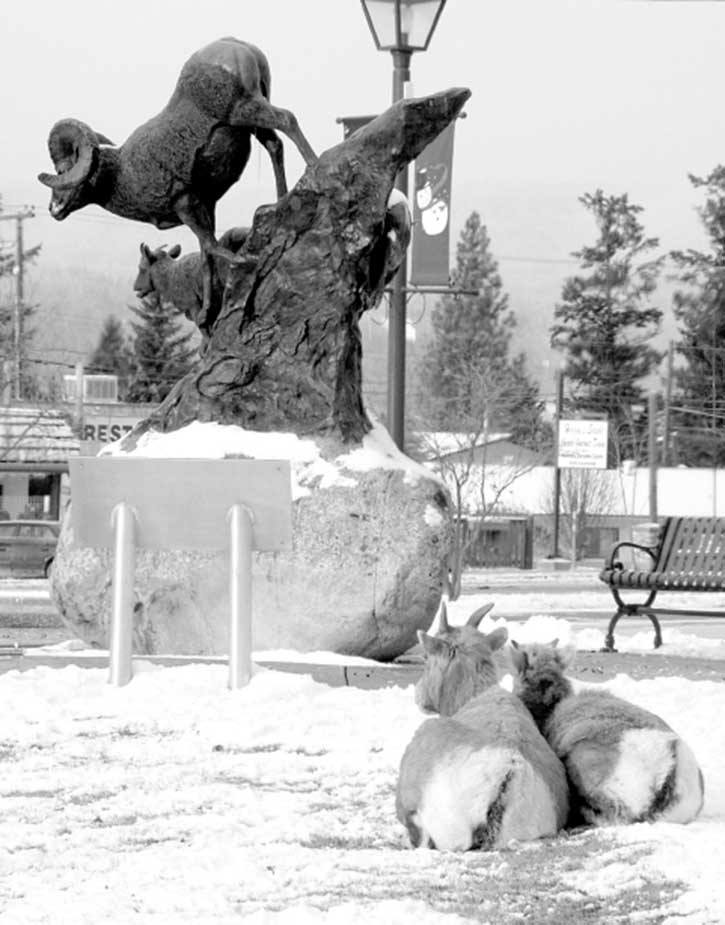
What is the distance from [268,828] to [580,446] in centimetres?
4979

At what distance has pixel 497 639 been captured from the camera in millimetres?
7094

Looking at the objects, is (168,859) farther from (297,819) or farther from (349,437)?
(349,437)

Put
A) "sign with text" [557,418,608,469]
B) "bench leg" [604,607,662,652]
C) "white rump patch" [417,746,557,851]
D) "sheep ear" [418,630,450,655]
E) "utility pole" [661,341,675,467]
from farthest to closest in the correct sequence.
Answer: "utility pole" [661,341,675,467], "sign with text" [557,418,608,469], "bench leg" [604,607,662,652], "sheep ear" [418,630,450,655], "white rump patch" [417,746,557,851]

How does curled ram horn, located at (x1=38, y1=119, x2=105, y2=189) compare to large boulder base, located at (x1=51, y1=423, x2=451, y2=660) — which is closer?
large boulder base, located at (x1=51, y1=423, x2=451, y2=660)

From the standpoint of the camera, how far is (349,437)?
1184 centimetres

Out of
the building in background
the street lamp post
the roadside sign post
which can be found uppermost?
the street lamp post

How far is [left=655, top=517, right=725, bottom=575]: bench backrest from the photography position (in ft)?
48.4

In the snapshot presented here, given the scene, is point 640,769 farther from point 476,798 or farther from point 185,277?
point 185,277

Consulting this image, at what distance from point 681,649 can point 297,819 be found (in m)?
8.44

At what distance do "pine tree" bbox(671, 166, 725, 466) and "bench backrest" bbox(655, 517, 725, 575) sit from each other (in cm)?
5939

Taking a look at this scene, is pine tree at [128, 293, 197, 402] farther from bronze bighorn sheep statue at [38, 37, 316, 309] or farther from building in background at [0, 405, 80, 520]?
bronze bighorn sheep statue at [38, 37, 316, 309]

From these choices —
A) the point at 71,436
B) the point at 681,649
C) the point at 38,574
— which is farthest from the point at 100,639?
the point at 71,436

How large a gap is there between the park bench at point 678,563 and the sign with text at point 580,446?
39783mm

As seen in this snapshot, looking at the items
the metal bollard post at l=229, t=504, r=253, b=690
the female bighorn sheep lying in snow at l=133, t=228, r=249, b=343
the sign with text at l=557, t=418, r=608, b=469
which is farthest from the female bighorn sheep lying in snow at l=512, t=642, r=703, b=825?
the sign with text at l=557, t=418, r=608, b=469
